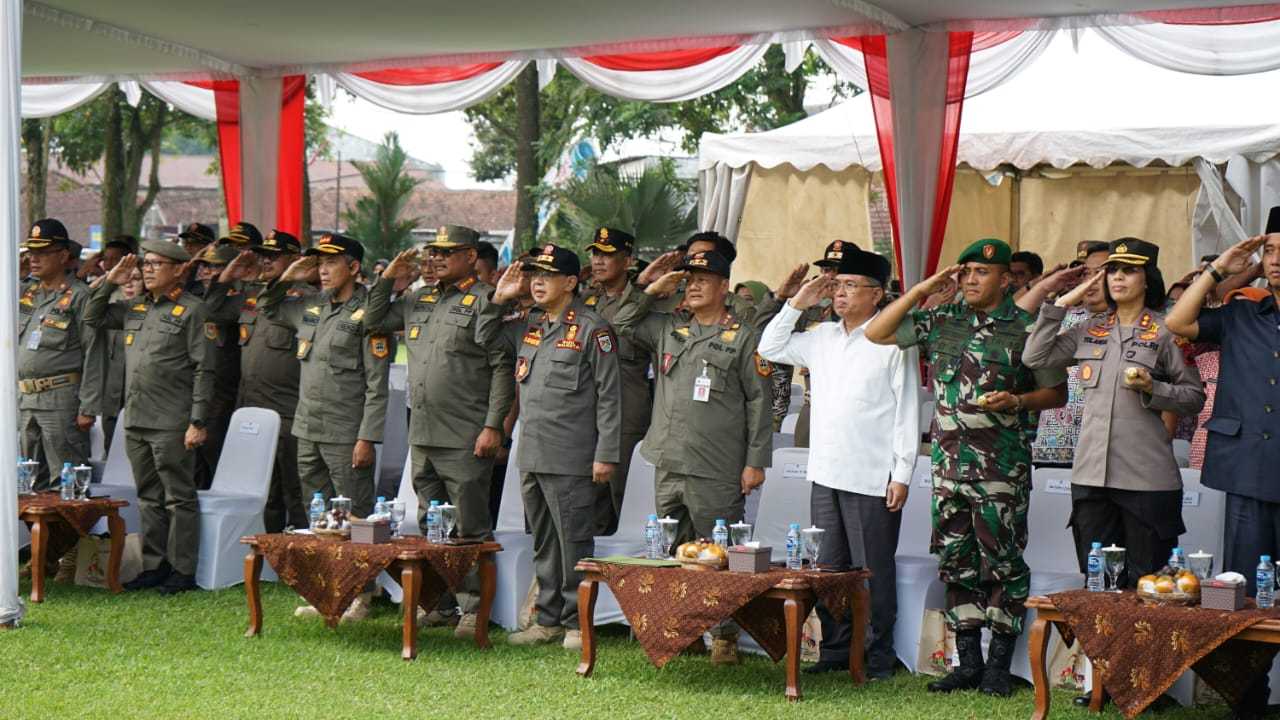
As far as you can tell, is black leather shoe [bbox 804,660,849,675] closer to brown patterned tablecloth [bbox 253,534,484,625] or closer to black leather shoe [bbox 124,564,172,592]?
brown patterned tablecloth [bbox 253,534,484,625]

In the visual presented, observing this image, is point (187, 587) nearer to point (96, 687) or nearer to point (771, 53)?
point (96, 687)

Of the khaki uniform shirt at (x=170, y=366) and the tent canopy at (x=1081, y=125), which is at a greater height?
the tent canopy at (x=1081, y=125)

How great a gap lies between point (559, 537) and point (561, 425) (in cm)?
53

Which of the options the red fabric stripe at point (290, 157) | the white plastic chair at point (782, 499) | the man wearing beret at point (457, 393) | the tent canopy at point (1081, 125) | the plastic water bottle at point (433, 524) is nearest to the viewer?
the plastic water bottle at point (433, 524)

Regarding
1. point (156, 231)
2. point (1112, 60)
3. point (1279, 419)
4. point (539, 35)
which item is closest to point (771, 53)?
point (1112, 60)

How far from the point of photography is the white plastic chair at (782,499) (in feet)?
24.8

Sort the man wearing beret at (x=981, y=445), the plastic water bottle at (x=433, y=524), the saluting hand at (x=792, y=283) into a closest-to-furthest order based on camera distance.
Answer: the man wearing beret at (x=981, y=445) < the plastic water bottle at (x=433, y=524) < the saluting hand at (x=792, y=283)

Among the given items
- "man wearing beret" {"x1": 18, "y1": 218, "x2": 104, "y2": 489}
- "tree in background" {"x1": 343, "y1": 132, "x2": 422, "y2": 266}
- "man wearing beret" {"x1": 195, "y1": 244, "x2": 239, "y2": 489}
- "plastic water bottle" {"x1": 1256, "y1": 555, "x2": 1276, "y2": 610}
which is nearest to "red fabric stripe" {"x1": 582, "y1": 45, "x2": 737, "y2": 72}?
"man wearing beret" {"x1": 195, "y1": 244, "x2": 239, "y2": 489}

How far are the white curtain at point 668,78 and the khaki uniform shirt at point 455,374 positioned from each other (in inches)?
115

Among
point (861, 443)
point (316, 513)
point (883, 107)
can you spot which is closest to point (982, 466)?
point (861, 443)

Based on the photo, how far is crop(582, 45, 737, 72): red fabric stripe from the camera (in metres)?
10.1

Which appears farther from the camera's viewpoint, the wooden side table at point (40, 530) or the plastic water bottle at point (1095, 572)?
the wooden side table at point (40, 530)

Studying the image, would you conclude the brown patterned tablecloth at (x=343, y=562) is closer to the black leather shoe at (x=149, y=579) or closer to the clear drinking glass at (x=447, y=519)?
the clear drinking glass at (x=447, y=519)

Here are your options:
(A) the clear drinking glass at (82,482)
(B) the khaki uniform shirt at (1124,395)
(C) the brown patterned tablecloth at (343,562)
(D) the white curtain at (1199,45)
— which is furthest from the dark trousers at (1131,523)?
(A) the clear drinking glass at (82,482)
